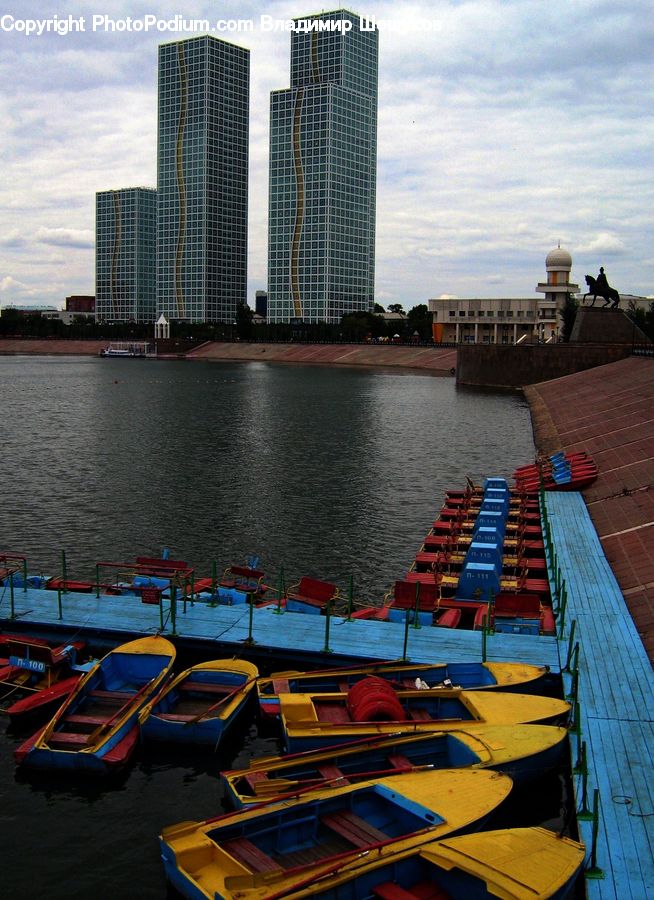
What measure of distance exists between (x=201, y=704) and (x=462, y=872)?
1067cm

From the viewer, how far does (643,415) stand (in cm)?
6994

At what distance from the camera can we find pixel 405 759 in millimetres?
19906

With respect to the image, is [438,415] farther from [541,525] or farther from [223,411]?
[541,525]

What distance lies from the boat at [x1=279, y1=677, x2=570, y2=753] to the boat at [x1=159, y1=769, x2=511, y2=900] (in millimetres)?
2372

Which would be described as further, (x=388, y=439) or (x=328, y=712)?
(x=388, y=439)

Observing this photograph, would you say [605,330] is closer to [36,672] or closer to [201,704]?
[201,704]

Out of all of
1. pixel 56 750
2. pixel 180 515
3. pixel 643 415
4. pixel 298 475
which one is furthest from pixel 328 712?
pixel 643 415

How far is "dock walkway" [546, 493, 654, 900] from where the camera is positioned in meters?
15.9

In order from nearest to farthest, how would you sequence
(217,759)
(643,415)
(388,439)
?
(217,759)
(643,415)
(388,439)

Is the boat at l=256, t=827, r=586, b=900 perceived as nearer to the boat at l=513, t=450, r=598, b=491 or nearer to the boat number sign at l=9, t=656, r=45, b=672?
the boat number sign at l=9, t=656, r=45, b=672

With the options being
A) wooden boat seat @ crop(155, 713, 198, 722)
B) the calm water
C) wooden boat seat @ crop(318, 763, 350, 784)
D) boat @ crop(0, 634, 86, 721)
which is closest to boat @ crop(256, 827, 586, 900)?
wooden boat seat @ crop(318, 763, 350, 784)

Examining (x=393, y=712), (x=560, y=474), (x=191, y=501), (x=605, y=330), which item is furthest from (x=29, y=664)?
(x=605, y=330)

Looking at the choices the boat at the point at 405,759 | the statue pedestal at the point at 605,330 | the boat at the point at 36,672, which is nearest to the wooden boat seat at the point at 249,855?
the boat at the point at 405,759

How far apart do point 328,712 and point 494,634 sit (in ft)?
25.0
